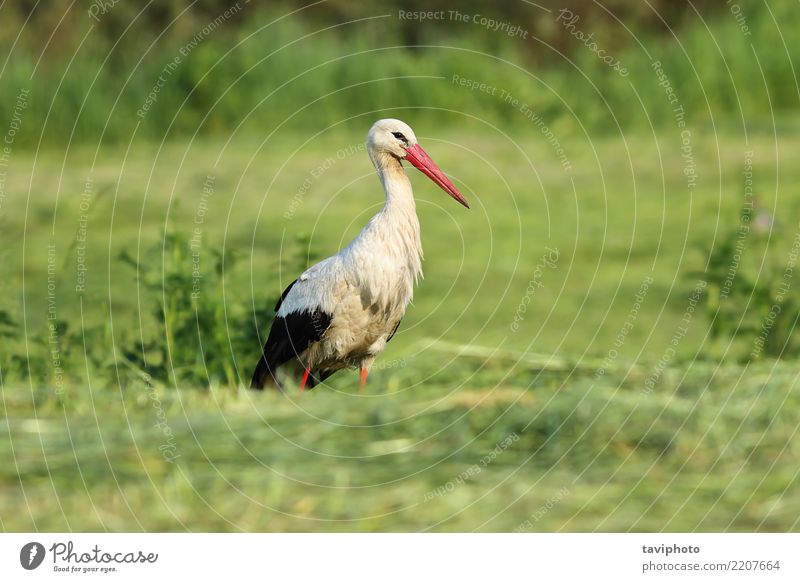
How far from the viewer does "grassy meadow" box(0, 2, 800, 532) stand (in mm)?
4672

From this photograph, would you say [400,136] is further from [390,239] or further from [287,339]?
[287,339]

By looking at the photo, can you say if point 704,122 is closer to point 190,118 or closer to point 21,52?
point 190,118

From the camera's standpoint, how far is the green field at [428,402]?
4.57 meters

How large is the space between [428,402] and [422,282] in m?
5.15

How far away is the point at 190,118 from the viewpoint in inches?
563

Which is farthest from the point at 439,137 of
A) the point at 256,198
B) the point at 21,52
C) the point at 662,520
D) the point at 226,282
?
the point at 662,520

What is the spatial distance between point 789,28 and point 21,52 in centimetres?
760

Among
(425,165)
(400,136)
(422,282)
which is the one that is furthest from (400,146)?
(422,282)

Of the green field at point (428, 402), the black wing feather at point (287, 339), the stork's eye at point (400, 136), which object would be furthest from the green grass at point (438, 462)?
the stork's eye at point (400, 136)

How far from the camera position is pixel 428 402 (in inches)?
213

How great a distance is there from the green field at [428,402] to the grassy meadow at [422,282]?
0.01 metres

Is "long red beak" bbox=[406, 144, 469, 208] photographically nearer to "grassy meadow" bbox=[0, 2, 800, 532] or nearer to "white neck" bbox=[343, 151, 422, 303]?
"white neck" bbox=[343, 151, 422, 303]

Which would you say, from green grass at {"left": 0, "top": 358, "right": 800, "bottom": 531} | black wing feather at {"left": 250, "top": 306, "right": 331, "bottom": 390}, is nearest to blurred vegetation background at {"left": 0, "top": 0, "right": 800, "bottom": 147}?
black wing feather at {"left": 250, "top": 306, "right": 331, "bottom": 390}

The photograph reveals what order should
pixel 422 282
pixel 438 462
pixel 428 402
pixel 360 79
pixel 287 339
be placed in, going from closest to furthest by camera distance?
1. pixel 438 462
2. pixel 428 402
3. pixel 287 339
4. pixel 422 282
5. pixel 360 79
